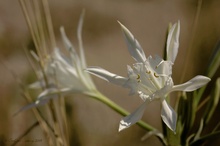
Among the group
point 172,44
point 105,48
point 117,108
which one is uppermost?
point 172,44

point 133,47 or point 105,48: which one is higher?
point 133,47

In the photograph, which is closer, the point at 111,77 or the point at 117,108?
the point at 111,77

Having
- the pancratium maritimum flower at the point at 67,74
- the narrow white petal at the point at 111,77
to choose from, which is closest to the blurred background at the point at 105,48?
the pancratium maritimum flower at the point at 67,74

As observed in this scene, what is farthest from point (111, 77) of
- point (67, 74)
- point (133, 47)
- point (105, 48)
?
point (105, 48)

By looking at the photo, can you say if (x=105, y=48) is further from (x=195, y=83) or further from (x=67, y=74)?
(x=195, y=83)

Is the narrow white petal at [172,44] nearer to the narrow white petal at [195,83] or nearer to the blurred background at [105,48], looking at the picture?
the narrow white petal at [195,83]

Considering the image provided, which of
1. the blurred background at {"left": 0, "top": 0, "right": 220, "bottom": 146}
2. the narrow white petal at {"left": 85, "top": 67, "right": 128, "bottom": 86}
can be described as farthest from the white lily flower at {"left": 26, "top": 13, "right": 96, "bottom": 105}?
the blurred background at {"left": 0, "top": 0, "right": 220, "bottom": 146}

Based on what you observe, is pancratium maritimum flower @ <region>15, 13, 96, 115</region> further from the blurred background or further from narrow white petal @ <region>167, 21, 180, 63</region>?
the blurred background

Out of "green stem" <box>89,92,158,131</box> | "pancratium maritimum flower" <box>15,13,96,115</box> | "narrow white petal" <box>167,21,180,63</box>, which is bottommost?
"green stem" <box>89,92,158,131</box>

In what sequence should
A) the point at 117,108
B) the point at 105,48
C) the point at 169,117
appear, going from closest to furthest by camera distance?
the point at 169,117 < the point at 117,108 < the point at 105,48
